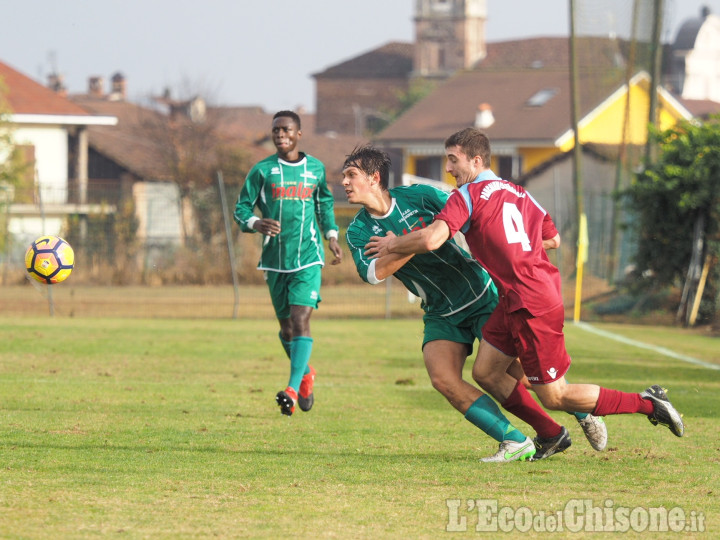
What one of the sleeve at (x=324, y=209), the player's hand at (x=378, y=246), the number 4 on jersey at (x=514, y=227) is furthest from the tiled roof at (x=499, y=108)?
the player's hand at (x=378, y=246)

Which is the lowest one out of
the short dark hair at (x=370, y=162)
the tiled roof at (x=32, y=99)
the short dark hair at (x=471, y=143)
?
the short dark hair at (x=370, y=162)

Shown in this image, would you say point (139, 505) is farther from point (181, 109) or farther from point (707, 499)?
point (181, 109)

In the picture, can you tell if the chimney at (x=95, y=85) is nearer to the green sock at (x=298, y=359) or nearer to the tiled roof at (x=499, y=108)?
the tiled roof at (x=499, y=108)

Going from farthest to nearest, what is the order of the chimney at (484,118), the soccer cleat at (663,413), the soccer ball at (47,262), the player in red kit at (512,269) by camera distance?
1. the chimney at (484,118)
2. the soccer ball at (47,262)
3. the soccer cleat at (663,413)
4. the player in red kit at (512,269)

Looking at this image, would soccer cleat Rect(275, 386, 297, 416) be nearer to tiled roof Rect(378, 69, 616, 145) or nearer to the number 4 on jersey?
the number 4 on jersey

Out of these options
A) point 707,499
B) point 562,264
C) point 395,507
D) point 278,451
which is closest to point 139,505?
point 395,507

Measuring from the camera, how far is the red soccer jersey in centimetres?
588

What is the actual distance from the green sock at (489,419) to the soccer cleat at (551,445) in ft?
0.64

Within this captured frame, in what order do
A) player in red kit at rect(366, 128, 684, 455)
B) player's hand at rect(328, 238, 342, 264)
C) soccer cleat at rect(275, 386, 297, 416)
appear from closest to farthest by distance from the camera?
player in red kit at rect(366, 128, 684, 455)
soccer cleat at rect(275, 386, 297, 416)
player's hand at rect(328, 238, 342, 264)

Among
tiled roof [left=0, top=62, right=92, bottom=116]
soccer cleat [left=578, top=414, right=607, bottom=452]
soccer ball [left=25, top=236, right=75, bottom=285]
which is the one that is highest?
tiled roof [left=0, top=62, right=92, bottom=116]

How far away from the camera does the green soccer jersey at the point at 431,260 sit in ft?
21.0

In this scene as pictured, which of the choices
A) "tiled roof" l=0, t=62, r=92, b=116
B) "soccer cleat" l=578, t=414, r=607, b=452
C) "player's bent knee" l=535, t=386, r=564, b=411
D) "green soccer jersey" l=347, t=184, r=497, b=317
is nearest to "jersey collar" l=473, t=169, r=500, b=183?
"green soccer jersey" l=347, t=184, r=497, b=317

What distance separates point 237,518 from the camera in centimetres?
482

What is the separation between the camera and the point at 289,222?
9164 millimetres
